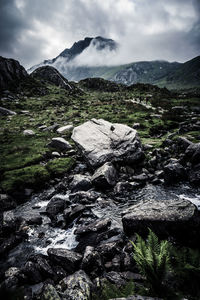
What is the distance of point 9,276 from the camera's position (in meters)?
6.46

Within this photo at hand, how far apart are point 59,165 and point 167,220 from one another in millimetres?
12761

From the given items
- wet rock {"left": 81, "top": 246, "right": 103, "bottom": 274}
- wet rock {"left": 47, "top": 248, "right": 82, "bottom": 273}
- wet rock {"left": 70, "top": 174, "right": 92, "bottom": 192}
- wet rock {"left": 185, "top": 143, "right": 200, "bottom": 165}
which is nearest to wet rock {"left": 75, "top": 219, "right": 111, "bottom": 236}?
wet rock {"left": 47, "top": 248, "right": 82, "bottom": 273}

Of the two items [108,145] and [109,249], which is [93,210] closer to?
[109,249]

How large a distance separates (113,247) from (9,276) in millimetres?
4682

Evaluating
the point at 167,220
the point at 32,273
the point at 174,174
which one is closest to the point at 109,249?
the point at 167,220

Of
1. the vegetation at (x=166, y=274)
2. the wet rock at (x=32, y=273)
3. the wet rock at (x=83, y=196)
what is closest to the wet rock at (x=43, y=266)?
the wet rock at (x=32, y=273)

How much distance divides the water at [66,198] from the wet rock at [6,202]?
0.52 meters

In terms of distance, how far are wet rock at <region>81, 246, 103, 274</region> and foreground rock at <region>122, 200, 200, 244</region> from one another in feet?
8.18

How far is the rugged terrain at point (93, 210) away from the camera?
5914 mm

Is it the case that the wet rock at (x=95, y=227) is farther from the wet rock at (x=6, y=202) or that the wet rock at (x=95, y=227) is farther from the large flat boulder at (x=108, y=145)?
the large flat boulder at (x=108, y=145)

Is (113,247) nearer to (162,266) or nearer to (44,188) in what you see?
(162,266)

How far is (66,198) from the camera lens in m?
13.0

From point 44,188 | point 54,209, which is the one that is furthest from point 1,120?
point 54,209

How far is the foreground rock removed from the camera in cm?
727
